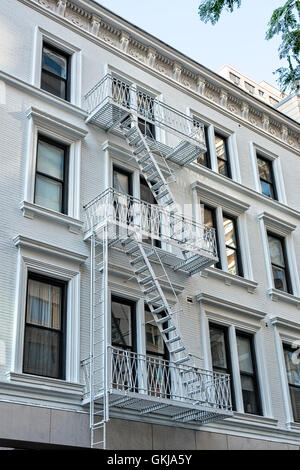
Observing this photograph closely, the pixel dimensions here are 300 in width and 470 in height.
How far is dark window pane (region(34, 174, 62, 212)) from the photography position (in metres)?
15.7

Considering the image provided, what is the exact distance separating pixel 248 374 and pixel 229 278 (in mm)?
2749

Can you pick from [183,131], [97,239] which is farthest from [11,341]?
[183,131]

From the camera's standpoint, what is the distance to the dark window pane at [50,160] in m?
16.2

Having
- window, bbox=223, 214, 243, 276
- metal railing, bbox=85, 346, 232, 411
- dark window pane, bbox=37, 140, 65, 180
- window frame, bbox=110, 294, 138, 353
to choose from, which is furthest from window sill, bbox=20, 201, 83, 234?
window, bbox=223, 214, 243, 276

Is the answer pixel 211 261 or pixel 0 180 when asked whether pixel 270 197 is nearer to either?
pixel 211 261

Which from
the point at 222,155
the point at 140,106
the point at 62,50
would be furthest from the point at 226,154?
the point at 62,50

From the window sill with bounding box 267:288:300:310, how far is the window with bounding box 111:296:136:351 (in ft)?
17.9

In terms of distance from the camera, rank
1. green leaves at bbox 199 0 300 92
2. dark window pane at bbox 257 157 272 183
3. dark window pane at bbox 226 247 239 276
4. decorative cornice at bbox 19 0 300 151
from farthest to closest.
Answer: dark window pane at bbox 257 157 272 183
dark window pane at bbox 226 247 239 276
decorative cornice at bbox 19 0 300 151
green leaves at bbox 199 0 300 92

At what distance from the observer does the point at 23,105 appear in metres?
16.2

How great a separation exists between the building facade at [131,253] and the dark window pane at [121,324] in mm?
33

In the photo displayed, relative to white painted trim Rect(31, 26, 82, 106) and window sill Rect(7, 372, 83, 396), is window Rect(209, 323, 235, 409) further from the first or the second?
white painted trim Rect(31, 26, 82, 106)

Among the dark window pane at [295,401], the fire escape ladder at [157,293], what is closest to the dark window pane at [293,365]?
the dark window pane at [295,401]

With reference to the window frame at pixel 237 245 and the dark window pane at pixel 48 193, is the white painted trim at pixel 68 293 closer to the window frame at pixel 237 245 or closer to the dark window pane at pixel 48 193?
the dark window pane at pixel 48 193
